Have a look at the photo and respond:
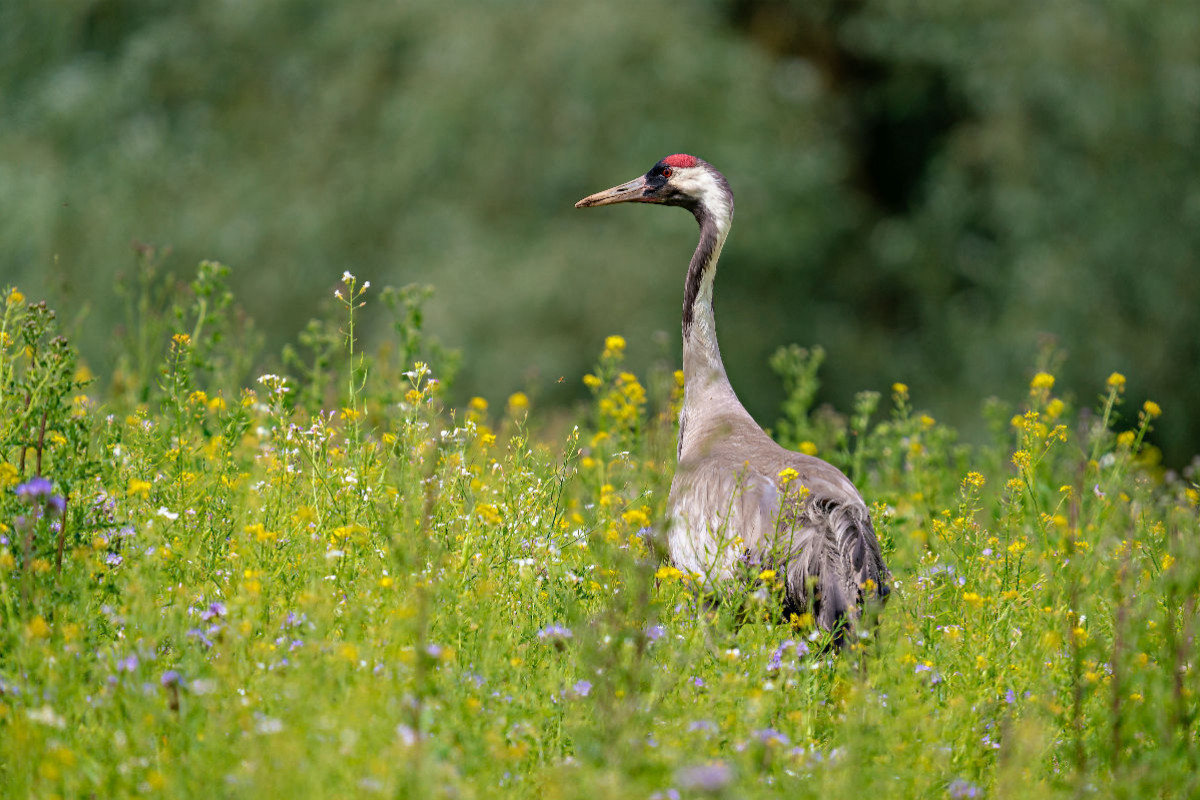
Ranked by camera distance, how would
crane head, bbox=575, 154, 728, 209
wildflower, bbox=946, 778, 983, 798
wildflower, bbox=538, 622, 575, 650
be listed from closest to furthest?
wildflower, bbox=946, 778, 983, 798, wildflower, bbox=538, 622, 575, 650, crane head, bbox=575, 154, 728, 209

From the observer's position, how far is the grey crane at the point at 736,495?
4492 millimetres

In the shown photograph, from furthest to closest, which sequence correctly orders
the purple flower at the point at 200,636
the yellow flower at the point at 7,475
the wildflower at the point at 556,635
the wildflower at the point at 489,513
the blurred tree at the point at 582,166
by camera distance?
the blurred tree at the point at 582,166 < the wildflower at the point at 489,513 < the yellow flower at the point at 7,475 < the wildflower at the point at 556,635 < the purple flower at the point at 200,636

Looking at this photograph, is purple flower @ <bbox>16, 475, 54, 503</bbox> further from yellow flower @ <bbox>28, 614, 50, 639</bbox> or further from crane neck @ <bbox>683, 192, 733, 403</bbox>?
crane neck @ <bbox>683, 192, 733, 403</bbox>

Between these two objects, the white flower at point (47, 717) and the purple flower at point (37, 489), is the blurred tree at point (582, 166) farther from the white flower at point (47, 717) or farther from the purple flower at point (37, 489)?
the white flower at point (47, 717)

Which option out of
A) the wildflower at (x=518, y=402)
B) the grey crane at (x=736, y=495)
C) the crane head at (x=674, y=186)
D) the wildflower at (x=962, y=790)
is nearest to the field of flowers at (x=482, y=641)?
the wildflower at (x=962, y=790)

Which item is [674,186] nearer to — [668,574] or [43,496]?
[668,574]

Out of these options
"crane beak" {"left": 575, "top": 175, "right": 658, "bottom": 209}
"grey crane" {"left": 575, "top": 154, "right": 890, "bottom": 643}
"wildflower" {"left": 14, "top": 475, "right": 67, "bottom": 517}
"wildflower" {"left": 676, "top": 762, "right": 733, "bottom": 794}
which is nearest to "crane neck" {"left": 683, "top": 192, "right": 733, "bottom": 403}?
"grey crane" {"left": 575, "top": 154, "right": 890, "bottom": 643}

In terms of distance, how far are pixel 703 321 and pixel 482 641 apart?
2.98 metres

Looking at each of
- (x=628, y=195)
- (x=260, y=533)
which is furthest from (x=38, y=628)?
(x=628, y=195)

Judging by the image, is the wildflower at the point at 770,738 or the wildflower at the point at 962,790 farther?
the wildflower at the point at 962,790

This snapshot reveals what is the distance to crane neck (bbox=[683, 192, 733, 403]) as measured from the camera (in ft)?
20.9

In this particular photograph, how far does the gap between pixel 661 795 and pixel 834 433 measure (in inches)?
170

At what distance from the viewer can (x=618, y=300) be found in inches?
495

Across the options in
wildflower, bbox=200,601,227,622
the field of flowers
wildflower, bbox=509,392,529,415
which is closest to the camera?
the field of flowers
